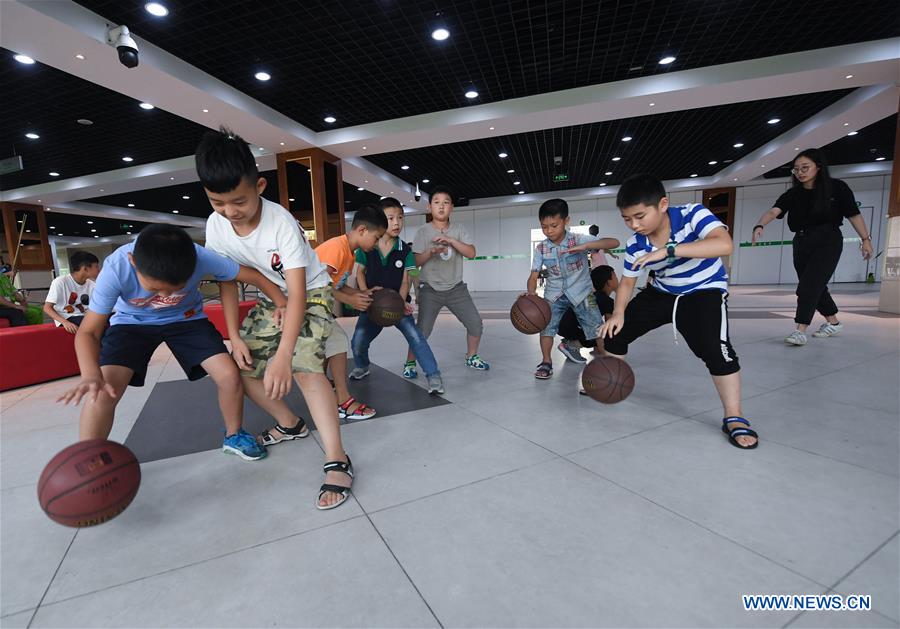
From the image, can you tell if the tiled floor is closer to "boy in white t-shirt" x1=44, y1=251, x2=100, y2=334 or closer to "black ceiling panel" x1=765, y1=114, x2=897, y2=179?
"boy in white t-shirt" x1=44, y1=251, x2=100, y2=334

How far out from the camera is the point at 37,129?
7934 millimetres

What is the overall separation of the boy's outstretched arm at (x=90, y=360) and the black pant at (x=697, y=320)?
2.52 m

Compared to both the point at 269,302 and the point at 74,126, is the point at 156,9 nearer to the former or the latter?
the point at 269,302

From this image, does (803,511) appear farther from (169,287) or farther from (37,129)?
(37,129)

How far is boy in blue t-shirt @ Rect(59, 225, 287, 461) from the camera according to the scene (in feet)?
4.99

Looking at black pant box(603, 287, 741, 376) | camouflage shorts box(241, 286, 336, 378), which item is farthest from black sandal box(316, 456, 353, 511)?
black pant box(603, 287, 741, 376)

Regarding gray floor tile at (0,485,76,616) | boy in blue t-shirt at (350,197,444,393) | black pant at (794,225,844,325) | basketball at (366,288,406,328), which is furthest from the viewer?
black pant at (794,225,844,325)

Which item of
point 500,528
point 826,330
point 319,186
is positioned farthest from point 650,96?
point 500,528

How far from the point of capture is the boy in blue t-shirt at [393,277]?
2.95m

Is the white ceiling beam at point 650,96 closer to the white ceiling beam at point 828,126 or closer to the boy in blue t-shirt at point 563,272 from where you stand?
the white ceiling beam at point 828,126

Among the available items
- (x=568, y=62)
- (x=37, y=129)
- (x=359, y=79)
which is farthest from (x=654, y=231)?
(x=37, y=129)

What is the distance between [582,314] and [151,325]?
2.88m

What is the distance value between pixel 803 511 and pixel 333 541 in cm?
166

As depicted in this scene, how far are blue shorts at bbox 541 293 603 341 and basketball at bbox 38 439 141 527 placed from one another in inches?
108
